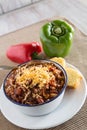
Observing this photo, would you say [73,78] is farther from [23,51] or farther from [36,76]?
[23,51]

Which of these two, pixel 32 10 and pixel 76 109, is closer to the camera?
pixel 76 109

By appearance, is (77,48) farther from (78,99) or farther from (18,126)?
(18,126)

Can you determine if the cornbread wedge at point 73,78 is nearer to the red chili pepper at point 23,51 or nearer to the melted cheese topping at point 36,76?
the melted cheese topping at point 36,76

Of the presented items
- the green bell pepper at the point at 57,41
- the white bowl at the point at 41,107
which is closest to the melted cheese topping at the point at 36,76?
the white bowl at the point at 41,107

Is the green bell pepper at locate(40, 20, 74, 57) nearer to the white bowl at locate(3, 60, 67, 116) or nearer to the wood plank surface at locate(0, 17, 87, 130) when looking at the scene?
the wood plank surface at locate(0, 17, 87, 130)

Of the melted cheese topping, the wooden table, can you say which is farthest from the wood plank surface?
the melted cheese topping

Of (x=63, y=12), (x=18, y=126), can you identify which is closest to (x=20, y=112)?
(x=18, y=126)
